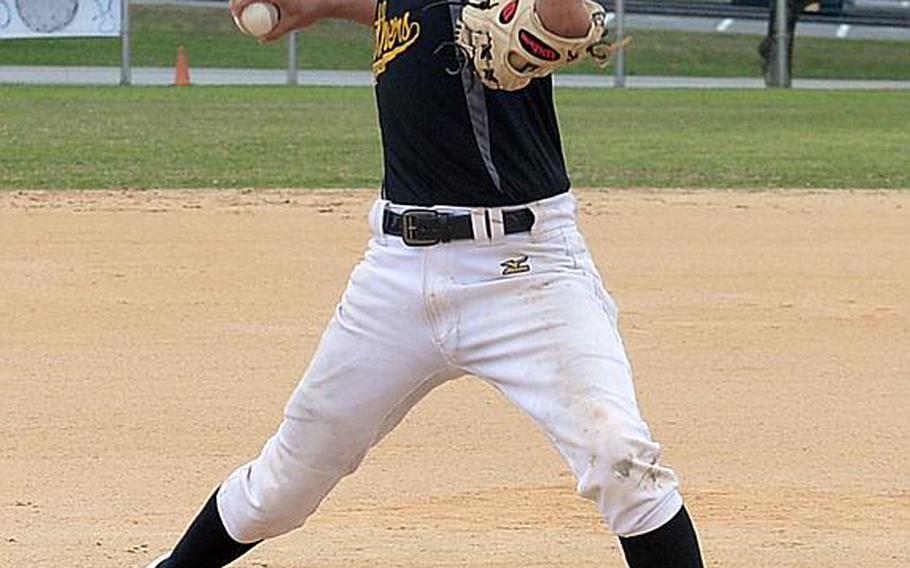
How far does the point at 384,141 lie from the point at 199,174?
1171 cm

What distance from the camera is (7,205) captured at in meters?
13.0

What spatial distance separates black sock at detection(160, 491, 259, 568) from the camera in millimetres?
4441

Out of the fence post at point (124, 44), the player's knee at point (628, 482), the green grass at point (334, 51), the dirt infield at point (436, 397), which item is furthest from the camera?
the green grass at point (334, 51)

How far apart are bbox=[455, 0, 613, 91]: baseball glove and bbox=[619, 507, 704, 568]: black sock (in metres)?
0.93

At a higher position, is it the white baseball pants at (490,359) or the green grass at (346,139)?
the white baseball pants at (490,359)

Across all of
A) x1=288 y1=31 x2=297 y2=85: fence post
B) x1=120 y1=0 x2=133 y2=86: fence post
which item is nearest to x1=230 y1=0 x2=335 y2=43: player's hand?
x1=120 y1=0 x2=133 y2=86: fence post

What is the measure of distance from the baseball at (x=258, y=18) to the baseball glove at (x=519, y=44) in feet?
2.14

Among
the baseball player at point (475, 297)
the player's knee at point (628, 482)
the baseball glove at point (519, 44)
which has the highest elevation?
the baseball glove at point (519, 44)

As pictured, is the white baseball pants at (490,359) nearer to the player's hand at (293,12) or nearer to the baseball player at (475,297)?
the baseball player at (475,297)

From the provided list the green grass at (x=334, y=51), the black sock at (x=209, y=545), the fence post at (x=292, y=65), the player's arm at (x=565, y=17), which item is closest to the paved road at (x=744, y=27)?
the green grass at (x=334, y=51)

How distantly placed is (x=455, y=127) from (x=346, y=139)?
53.3ft

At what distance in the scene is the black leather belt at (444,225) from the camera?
3.95 m

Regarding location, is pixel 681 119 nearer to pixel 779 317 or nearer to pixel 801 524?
pixel 779 317

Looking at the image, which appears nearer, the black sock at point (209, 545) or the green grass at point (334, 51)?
the black sock at point (209, 545)
